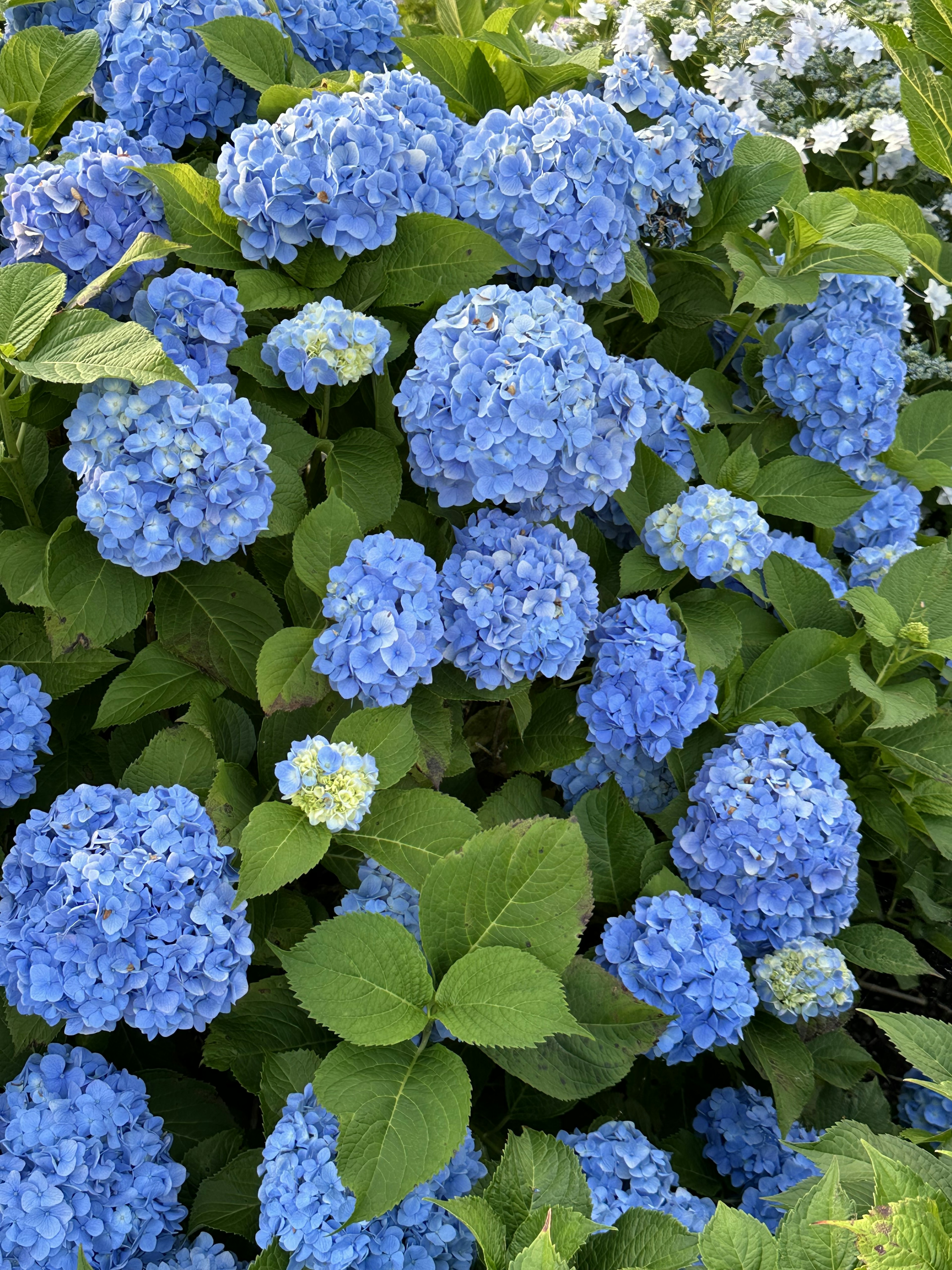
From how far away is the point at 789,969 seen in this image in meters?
1.96

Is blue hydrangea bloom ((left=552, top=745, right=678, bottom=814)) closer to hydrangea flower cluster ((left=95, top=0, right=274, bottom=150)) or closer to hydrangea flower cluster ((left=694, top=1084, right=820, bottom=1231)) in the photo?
hydrangea flower cluster ((left=694, top=1084, right=820, bottom=1231))

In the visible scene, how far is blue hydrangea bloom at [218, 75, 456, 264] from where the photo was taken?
1792 mm

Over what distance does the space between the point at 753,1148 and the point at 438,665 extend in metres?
1.12

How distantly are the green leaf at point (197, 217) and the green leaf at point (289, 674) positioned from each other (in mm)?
703

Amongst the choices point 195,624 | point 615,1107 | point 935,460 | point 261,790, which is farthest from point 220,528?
point 935,460

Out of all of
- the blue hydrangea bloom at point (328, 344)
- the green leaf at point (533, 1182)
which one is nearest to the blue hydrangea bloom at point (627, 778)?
the green leaf at point (533, 1182)

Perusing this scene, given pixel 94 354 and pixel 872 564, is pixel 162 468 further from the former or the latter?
pixel 872 564

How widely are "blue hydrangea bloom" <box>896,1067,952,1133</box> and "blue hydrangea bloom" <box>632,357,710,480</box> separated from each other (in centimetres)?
135

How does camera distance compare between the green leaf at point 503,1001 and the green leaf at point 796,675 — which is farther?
the green leaf at point 796,675

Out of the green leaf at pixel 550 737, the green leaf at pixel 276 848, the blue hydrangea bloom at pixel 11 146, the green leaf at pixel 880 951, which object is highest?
the blue hydrangea bloom at pixel 11 146

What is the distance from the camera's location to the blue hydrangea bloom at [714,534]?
2023 millimetres

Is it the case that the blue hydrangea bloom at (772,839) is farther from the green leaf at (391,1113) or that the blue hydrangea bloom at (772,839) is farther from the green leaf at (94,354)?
the green leaf at (94,354)

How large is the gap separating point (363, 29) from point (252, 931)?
6.11 ft

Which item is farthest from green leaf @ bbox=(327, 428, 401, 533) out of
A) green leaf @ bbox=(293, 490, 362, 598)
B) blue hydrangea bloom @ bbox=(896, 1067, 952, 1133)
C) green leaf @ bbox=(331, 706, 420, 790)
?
blue hydrangea bloom @ bbox=(896, 1067, 952, 1133)
